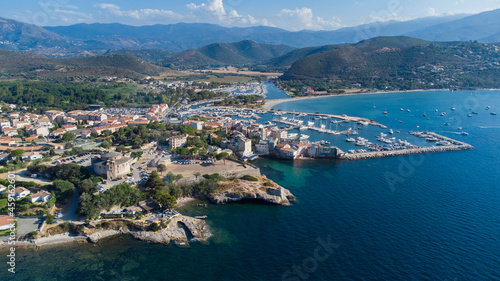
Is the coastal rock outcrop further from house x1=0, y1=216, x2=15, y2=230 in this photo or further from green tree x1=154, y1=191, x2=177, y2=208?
house x1=0, y1=216, x2=15, y2=230

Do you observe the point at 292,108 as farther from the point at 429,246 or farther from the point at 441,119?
the point at 429,246

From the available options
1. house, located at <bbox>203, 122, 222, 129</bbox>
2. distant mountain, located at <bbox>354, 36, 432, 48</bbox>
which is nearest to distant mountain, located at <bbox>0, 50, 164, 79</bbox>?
house, located at <bbox>203, 122, 222, 129</bbox>

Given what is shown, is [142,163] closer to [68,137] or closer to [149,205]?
[149,205]

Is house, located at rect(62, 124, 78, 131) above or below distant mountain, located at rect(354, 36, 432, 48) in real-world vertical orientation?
below

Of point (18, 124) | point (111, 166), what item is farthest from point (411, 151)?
point (18, 124)

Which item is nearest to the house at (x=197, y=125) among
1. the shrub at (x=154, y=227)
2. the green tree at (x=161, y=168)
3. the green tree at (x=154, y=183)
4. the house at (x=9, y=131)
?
the green tree at (x=161, y=168)

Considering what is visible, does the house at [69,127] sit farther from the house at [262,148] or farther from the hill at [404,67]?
the hill at [404,67]

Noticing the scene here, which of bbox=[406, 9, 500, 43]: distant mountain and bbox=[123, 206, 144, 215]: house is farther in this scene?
bbox=[406, 9, 500, 43]: distant mountain
